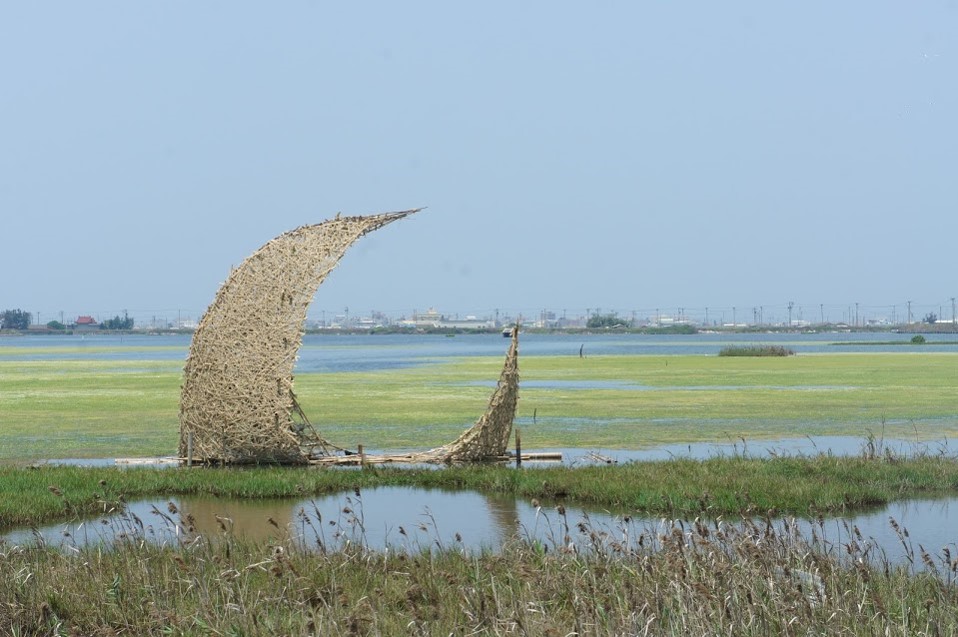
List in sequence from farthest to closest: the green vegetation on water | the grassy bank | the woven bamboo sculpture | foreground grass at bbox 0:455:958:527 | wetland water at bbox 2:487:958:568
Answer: the grassy bank
the woven bamboo sculpture
foreground grass at bbox 0:455:958:527
wetland water at bbox 2:487:958:568
the green vegetation on water

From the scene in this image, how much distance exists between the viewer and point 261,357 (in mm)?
18500

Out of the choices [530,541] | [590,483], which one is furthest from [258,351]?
[530,541]

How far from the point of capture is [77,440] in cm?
2420

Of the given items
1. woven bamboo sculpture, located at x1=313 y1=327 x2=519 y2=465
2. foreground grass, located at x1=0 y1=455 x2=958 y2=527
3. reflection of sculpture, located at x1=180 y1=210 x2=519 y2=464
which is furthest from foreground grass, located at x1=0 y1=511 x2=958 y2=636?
woven bamboo sculpture, located at x1=313 y1=327 x2=519 y2=465

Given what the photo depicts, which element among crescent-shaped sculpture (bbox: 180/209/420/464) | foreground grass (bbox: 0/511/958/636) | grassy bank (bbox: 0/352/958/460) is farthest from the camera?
grassy bank (bbox: 0/352/958/460)

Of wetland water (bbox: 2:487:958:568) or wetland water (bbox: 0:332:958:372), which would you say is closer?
wetland water (bbox: 2:487:958:568)

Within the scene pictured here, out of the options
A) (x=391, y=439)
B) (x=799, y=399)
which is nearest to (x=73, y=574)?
(x=391, y=439)

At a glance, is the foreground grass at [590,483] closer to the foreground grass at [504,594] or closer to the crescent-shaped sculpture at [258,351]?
the crescent-shaped sculpture at [258,351]

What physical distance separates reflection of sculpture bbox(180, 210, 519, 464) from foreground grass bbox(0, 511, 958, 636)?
8.36 m

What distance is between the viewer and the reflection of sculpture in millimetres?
18547

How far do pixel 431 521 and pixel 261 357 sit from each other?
16.1ft

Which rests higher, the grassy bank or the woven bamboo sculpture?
the woven bamboo sculpture

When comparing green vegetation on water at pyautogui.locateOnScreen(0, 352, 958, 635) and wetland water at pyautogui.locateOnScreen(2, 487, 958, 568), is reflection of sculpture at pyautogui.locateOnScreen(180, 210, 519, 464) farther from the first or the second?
wetland water at pyautogui.locateOnScreen(2, 487, 958, 568)

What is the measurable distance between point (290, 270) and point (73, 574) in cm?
1007
